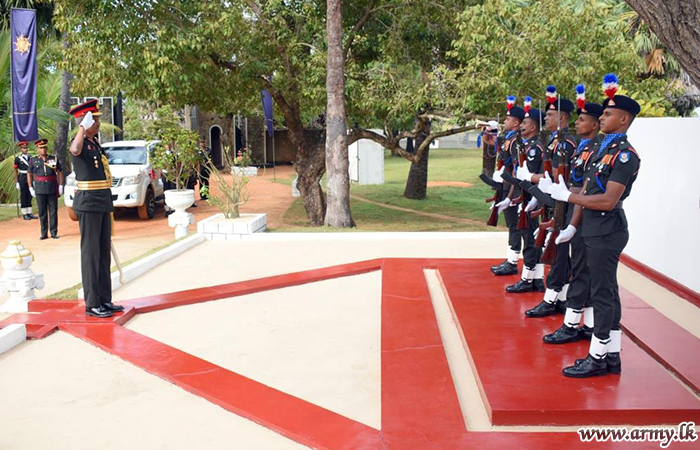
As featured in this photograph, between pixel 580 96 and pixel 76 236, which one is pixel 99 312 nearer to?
pixel 580 96

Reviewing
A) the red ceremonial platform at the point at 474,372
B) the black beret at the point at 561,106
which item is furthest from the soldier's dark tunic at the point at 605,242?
the black beret at the point at 561,106

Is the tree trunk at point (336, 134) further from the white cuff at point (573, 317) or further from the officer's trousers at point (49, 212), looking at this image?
the white cuff at point (573, 317)

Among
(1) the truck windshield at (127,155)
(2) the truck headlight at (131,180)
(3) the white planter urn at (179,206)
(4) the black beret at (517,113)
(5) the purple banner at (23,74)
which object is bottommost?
(3) the white planter urn at (179,206)

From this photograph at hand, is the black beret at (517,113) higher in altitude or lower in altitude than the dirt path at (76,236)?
higher

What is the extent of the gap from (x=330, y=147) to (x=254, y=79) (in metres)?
2.55

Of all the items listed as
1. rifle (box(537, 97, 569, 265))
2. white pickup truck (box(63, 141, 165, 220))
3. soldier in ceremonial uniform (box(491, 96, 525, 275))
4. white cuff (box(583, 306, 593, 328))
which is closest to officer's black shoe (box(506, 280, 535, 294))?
soldier in ceremonial uniform (box(491, 96, 525, 275))

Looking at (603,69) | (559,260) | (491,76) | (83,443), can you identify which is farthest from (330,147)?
(83,443)

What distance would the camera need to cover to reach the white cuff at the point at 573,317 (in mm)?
5285

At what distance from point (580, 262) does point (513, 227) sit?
189cm

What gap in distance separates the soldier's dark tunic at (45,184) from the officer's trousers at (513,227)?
906cm

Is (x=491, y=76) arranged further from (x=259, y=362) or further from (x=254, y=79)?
(x=259, y=362)

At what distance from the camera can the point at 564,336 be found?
209 inches

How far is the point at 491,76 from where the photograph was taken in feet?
42.5

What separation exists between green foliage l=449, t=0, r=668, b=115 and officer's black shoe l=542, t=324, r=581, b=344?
7.92m
